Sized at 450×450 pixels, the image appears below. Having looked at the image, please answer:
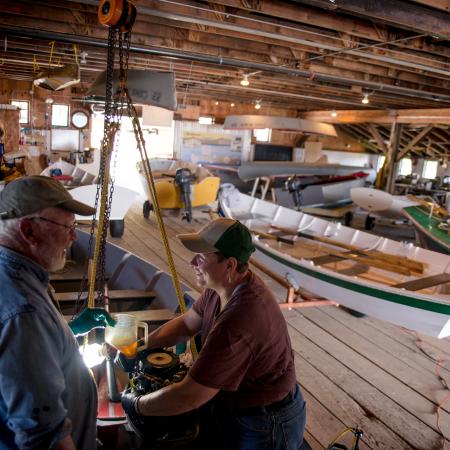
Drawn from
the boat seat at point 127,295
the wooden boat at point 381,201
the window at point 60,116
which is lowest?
the boat seat at point 127,295

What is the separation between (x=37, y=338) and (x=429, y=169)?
20.2 metres

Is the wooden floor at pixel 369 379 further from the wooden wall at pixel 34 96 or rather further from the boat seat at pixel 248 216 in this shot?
the wooden wall at pixel 34 96

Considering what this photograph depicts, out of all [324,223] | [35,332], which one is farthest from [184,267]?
[35,332]

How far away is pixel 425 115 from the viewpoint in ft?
36.6

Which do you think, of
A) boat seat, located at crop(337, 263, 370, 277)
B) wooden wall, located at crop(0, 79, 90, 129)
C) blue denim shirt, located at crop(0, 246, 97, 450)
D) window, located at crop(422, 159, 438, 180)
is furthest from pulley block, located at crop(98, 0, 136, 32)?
window, located at crop(422, 159, 438, 180)

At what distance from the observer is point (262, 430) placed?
1.70 m

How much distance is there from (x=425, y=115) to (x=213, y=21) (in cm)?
876

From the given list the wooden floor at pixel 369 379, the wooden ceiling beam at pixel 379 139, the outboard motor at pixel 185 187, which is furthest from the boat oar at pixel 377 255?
the wooden ceiling beam at pixel 379 139

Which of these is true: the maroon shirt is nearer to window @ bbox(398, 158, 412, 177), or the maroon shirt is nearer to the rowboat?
the rowboat

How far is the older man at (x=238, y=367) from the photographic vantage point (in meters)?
1.56

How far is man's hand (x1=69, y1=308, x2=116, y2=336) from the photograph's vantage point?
6.37 feet

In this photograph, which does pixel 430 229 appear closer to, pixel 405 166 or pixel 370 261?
pixel 370 261

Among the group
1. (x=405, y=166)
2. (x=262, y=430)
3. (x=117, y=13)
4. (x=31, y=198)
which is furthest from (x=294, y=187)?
(x=405, y=166)

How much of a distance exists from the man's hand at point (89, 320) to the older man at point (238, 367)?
359mm
